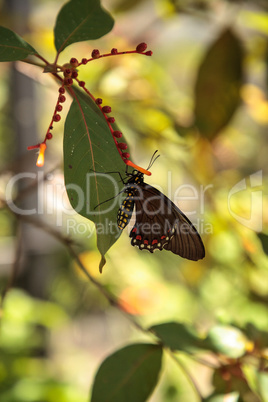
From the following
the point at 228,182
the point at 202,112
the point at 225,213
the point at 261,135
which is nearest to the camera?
the point at 202,112

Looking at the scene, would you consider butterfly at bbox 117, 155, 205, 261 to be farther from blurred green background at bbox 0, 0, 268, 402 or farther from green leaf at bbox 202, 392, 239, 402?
green leaf at bbox 202, 392, 239, 402

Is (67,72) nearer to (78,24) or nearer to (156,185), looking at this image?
(78,24)

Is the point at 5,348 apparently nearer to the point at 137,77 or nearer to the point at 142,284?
the point at 142,284

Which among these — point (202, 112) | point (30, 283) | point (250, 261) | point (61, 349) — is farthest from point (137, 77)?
point (61, 349)

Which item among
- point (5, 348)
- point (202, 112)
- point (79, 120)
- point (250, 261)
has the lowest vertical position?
point (5, 348)

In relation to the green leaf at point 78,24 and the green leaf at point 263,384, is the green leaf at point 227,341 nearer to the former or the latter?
the green leaf at point 263,384

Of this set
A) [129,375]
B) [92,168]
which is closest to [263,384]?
[129,375]
